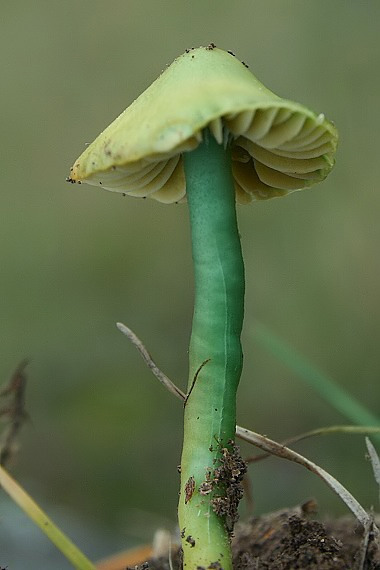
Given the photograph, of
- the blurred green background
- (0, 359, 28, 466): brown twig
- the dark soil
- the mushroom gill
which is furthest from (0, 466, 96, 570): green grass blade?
the blurred green background

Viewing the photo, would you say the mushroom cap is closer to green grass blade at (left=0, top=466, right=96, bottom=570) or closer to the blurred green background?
green grass blade at (left=0, top=466, right=96, bottom=570)

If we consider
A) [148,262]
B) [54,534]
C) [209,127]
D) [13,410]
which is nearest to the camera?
[209,127]

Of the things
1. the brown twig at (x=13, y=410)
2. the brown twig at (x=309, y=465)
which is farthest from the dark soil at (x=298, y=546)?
the brown twig at (x=13, y=410)

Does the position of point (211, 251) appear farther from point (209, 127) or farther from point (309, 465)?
point (309, 465)

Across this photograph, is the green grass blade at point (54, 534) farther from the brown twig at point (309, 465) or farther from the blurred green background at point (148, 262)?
the blurred green background at point (148, 262)

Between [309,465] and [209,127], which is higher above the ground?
[209,127]

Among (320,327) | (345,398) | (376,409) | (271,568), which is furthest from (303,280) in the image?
(271,568)

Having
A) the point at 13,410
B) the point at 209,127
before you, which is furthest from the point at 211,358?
the point at 13,410
